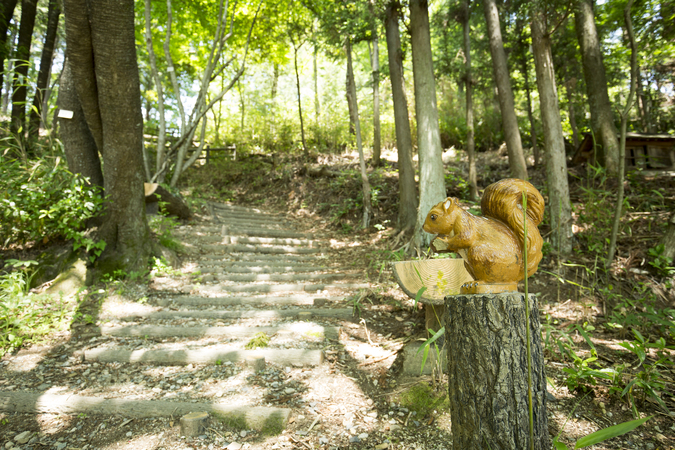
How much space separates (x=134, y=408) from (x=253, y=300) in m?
2.19

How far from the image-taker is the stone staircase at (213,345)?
2.43 m

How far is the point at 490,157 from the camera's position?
1023cm

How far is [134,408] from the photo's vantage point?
7.82 ft

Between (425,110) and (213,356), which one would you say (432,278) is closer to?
(213,356)

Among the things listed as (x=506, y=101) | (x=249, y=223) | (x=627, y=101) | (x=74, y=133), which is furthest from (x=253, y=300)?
(x=506, y=101)

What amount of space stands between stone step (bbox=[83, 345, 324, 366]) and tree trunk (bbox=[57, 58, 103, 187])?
10.4ft

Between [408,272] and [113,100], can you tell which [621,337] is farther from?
[113,100]

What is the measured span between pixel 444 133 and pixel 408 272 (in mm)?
9772

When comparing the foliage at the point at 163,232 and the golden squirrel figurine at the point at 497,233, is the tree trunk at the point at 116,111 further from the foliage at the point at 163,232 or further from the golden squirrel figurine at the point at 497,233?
the golden squirrel figurine at the point at 497,233

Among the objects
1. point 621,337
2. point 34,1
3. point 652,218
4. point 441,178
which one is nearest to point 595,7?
point 652,218

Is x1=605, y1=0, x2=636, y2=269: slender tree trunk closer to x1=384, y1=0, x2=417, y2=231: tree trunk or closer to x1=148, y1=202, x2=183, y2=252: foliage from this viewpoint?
x1=384, y1=0, x2=417, y2=231: tree trunk

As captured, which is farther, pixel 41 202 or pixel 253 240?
pixel 253 240

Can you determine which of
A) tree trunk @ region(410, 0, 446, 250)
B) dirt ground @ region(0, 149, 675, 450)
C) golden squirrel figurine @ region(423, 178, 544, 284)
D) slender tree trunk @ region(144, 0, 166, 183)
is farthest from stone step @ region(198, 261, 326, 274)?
golden squirrel figurine @ region(423, 178, 544, 284)

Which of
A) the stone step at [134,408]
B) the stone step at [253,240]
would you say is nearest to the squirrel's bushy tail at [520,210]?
the stone step at [134,408]
